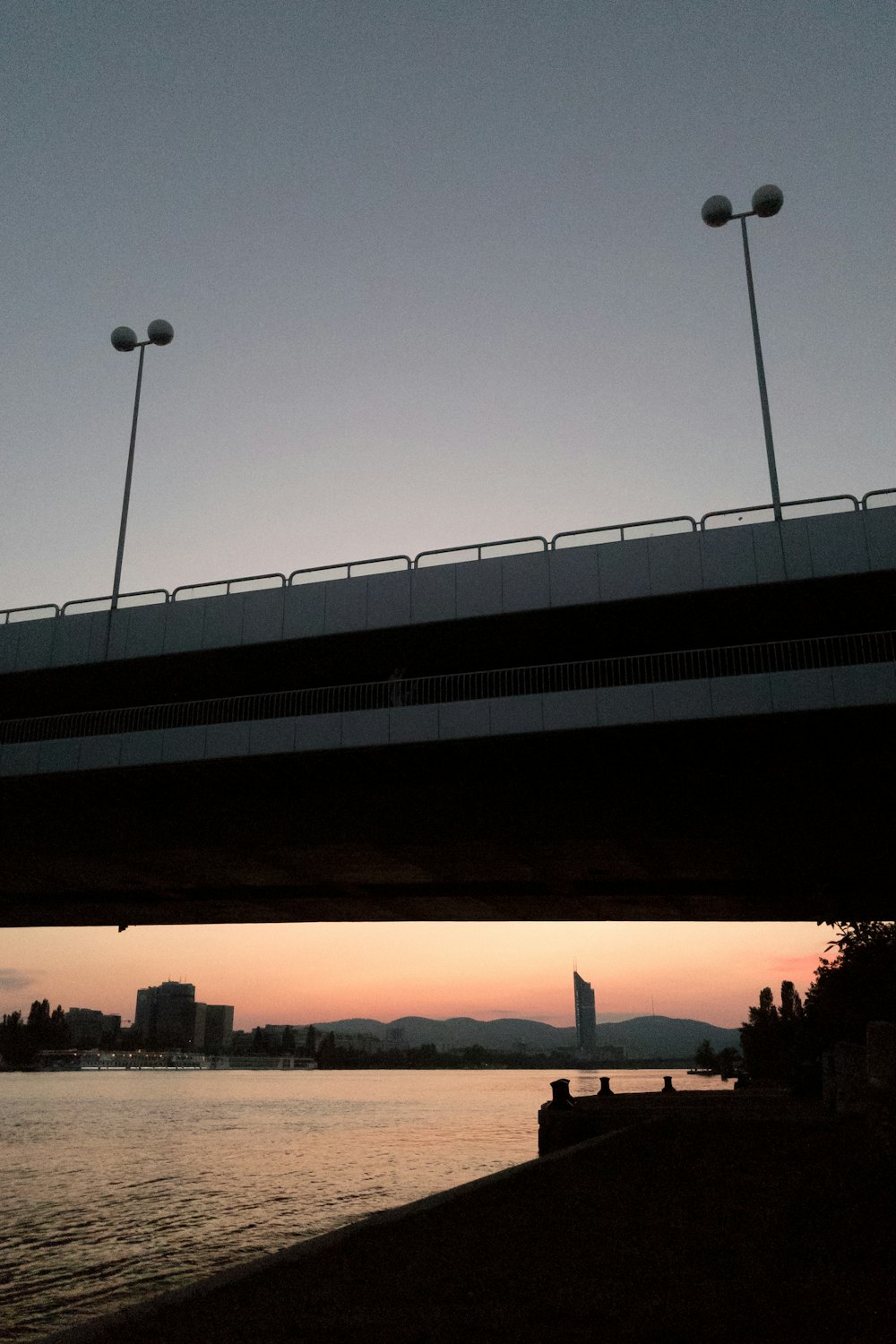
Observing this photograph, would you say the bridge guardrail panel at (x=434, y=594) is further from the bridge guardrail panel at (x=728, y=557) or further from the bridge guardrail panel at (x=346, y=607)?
the bridge guardrail panel at (x=728, y=557)

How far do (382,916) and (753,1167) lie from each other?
120 feet

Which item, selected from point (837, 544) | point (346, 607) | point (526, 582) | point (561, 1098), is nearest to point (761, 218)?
point (837, 544)

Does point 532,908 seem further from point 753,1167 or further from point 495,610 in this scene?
point 753,1167

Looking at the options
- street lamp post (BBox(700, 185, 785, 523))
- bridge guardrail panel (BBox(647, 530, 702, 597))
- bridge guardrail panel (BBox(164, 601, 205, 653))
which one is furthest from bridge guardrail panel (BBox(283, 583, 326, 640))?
street lamp post (BBox(700, 185, 785, 523))

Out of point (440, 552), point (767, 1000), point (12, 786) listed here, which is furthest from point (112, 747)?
point (767, 1000)

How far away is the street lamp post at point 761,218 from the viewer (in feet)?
102

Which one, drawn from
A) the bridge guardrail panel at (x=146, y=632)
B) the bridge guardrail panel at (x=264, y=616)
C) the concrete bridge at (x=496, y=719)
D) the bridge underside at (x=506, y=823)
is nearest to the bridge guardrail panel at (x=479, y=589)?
the concrete bridge at (x=496, y=719)

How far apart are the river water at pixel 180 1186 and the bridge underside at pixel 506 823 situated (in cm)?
1090

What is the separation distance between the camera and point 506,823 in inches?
1309

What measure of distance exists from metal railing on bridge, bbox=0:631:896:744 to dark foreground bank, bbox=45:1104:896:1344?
51.9ft

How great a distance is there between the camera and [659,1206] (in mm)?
14367

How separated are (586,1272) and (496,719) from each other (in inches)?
713

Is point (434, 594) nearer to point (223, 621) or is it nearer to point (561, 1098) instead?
point (223, 621)

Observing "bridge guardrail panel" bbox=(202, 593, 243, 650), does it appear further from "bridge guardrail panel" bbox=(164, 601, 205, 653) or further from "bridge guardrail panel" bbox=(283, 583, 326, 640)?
"bridge guardrail panel" bbox=(283, 583, 326, 640)
